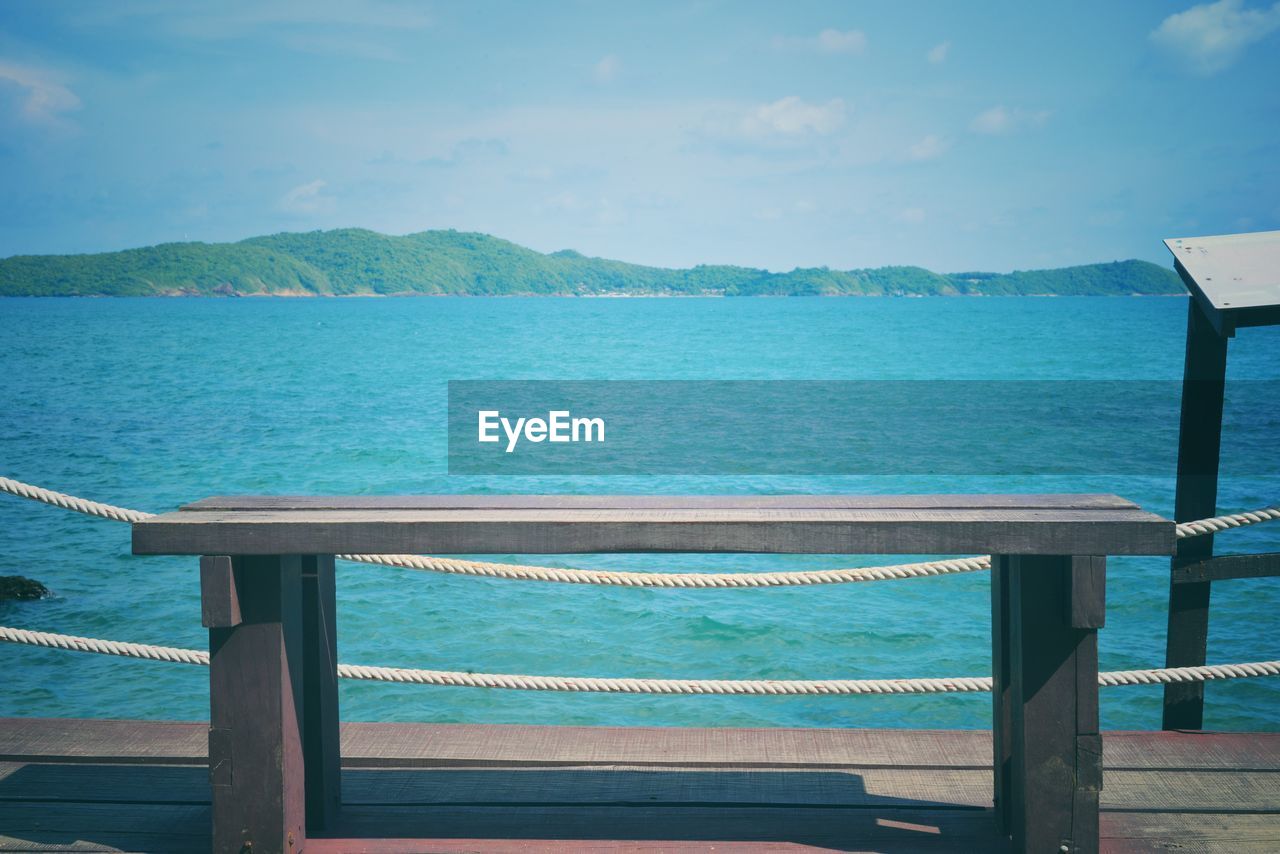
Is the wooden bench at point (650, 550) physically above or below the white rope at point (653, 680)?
above

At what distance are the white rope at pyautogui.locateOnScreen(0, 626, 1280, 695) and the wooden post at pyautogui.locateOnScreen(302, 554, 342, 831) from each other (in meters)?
0.28

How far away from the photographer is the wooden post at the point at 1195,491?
3.37 meters

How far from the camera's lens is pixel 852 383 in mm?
46344

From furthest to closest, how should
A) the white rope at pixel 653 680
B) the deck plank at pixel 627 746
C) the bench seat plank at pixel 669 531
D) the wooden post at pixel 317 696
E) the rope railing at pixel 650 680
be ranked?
the deck plank at pixel 627 746 < the white rope at pixel 653 680 < the rope railing at pixel 650 680 < the wooden post at pixel 317 696 < the bench seat plank at pixel 669 531

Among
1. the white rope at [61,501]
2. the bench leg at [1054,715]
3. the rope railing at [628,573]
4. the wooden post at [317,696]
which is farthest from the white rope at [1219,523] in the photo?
the white rope at [61,501]

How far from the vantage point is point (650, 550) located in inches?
92.0

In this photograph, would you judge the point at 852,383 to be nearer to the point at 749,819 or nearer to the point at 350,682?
the point at 350,682

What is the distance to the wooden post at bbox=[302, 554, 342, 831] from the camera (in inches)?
105

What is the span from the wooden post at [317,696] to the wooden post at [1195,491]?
8.44ft

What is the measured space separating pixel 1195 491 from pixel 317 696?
2723 millimetres

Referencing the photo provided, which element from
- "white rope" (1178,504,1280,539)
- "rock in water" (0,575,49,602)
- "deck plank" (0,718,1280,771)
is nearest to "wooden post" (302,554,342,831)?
"deck plank" (0,718,1280,771)

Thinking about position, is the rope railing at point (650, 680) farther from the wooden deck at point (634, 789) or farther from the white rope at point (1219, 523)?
the wooden deck at point (634, 789)

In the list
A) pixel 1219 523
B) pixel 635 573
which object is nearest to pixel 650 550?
pixel 635 573

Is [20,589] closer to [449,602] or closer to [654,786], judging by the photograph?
[449,602]
